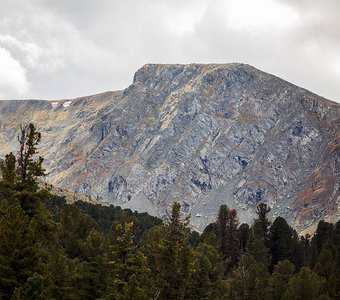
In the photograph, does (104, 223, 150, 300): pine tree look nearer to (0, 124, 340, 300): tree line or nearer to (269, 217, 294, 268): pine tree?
(0, 124, 340, 300): tree line

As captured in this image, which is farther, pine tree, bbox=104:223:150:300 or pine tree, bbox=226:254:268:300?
pine tree, bbox=226:254:268:300

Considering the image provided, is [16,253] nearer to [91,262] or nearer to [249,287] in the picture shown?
[91,262]

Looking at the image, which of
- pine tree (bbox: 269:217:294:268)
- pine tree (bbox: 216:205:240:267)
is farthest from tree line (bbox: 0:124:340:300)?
pine tree (bbox: 216:205:240:267)

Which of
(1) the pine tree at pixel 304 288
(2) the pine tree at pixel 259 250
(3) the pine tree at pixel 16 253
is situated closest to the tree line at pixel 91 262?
(3) the pine tree at pixel 16 253

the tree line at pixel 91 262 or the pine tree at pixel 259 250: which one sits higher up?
the pine tree at pixel 259 250

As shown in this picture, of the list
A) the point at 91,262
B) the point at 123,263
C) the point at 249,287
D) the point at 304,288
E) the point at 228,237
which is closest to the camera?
the point at 123,263

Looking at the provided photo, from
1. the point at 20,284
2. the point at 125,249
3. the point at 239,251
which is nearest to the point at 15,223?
the point at 20,284

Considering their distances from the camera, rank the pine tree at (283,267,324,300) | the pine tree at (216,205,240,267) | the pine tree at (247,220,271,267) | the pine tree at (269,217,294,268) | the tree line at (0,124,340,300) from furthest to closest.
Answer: the pine tree at (216,205,240,267) → the pine tree at (269,217,294,268) → the pine tree at (247,220,271,267) → the pine tree at (283,267,324,300) → the tree line at (0,124,340,300)

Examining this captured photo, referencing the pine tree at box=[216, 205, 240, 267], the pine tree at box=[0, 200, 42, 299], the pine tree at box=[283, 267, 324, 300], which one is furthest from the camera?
the pine tree at box=[216, 205, 240, 267]

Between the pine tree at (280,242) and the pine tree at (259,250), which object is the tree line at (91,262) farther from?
the pine tree at (280,242)

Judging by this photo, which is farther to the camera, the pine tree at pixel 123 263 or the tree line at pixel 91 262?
the pine tree at pixel 123 263

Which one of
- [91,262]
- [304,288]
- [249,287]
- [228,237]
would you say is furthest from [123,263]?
[228,237]

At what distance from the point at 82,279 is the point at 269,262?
60.6 meters

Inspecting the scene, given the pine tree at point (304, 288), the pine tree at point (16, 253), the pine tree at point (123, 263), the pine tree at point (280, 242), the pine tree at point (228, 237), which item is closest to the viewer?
the pine tree at point (16, 253)
